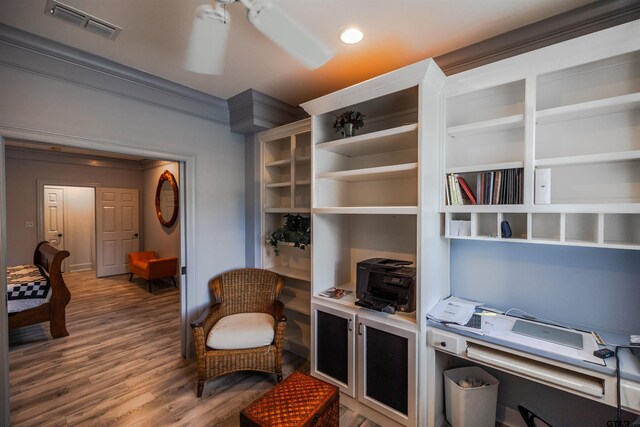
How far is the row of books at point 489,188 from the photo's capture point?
166 centimetres

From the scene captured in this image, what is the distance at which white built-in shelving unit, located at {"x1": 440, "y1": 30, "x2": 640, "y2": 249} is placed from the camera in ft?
4.83

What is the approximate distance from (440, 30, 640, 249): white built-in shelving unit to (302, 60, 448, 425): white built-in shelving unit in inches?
11.0

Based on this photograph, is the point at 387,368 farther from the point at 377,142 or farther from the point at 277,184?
the point at 277,184

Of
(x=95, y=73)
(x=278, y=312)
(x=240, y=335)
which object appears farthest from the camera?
(x=278, y=312)

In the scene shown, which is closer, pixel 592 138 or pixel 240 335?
pixel 592 138

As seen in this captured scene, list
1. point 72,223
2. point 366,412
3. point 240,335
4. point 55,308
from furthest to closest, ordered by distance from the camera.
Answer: point 72,223, point 55,308, point 240,335, point 366,412

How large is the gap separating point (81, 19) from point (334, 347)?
2743 mm

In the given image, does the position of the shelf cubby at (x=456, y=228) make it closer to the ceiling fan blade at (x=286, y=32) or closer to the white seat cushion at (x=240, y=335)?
the ceiling fan blade at (x=286, y=32)

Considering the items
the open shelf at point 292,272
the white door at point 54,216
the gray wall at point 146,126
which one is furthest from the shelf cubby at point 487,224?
the white door at point 54,216

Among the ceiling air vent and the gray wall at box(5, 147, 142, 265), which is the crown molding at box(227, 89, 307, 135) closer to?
the ceiling air vent

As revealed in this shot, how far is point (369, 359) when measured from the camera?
77.1 inches

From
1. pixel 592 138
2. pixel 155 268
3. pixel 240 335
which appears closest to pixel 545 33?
pixel 592 138

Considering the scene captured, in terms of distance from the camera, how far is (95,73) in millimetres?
2156

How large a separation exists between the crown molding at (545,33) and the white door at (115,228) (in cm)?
673
